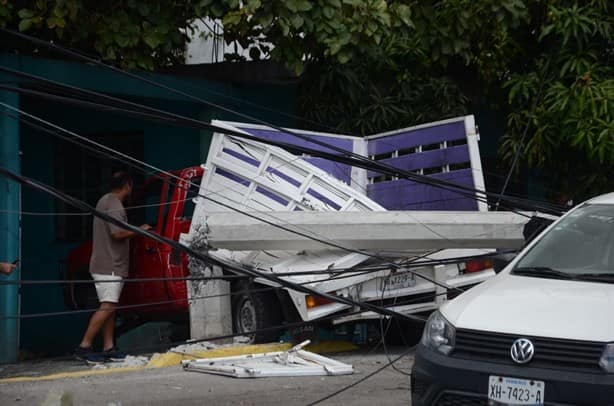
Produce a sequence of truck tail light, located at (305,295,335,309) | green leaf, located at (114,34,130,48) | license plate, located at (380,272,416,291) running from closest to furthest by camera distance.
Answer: truck tail light, located at (305,295,335,309), license plate, located at (380,272,416,291), green leaf, located at (114,34,130,48)

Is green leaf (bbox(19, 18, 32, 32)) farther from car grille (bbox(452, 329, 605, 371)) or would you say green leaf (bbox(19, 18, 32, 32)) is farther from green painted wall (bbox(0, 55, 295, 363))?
car grille (bbox(452, 329, 605, 371))

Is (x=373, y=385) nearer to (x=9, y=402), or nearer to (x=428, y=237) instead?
(x=428, y=237)

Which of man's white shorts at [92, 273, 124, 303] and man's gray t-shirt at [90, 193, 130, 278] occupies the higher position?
man's gray t-shirt at [90, 193, 130, 278]

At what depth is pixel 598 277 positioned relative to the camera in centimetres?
678

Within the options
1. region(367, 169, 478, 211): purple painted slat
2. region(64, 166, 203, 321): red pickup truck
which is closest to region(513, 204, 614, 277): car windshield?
region(367, 169, 478, 211): purple painted slat

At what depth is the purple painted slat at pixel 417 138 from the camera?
1208 cm

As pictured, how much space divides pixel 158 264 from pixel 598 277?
21.1ft

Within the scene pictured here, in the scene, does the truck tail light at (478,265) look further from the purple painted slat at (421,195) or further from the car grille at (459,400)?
the car grille at (459,400)

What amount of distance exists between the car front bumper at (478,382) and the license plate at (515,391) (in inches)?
1.0

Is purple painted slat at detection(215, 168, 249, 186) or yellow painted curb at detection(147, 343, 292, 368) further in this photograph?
purple painted slat at detection(215, 168, 249, 186)

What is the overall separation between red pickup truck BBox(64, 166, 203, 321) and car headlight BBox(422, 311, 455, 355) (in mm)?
5177

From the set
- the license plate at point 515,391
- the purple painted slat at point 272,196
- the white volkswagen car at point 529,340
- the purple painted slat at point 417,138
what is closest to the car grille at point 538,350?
the white volkswagen car at point 529,340

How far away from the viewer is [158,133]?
15.6m

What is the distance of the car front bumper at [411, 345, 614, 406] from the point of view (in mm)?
5980
